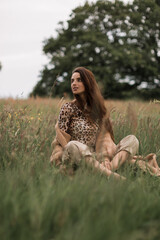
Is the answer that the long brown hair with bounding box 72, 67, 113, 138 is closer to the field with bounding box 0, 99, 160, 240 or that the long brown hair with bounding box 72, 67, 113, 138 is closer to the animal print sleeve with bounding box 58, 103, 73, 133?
the animal print sleeve with bounding box 58, 103, 73, 133

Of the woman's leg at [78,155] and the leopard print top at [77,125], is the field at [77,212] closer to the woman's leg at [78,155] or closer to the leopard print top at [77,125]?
the woman's leg at [78,155]

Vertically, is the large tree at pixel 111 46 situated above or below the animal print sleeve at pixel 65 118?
above

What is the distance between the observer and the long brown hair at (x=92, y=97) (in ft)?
11.5

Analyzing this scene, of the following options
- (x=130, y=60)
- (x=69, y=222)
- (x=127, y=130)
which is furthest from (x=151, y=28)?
(x=69, y=222)

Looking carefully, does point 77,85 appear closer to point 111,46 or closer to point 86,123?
point 86,123

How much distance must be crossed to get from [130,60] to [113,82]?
1.80 meters

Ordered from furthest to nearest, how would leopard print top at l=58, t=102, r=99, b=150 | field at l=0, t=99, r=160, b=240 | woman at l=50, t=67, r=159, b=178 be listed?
leopard print top at l=58, t=102, r=99, b=150, woman at l=50, t=67, r=159, b=178, field at l=0, t=99, r=160, b=240

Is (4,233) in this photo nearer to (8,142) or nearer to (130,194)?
(130,194)

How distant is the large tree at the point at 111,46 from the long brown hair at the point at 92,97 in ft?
50.4

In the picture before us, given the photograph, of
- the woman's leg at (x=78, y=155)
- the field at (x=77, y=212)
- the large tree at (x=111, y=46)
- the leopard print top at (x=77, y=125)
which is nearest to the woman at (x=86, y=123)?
the leopard print top at (x=77, y=125)

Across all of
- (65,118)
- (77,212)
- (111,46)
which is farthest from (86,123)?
(111,46)

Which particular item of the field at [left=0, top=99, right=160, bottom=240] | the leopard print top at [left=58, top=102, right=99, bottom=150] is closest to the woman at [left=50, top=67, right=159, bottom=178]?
the leopard print top at [left=58, top=102, right=99, bottom=150]

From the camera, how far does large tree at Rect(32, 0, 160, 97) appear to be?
1950 cm

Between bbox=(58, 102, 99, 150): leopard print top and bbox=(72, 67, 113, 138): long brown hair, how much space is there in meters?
0.10
